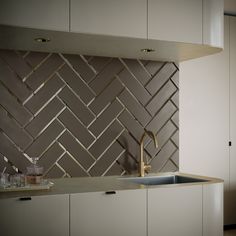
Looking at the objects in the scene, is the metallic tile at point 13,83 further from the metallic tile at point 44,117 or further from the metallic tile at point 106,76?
the metallic tile at point 106,76

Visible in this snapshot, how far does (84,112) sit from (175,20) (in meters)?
0.98

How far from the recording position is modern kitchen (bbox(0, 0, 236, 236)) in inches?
107

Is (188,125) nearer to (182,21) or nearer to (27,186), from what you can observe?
(182,21)

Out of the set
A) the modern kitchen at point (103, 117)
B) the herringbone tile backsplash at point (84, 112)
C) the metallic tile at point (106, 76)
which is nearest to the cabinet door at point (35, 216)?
the modern kitchen at point (103, 117)

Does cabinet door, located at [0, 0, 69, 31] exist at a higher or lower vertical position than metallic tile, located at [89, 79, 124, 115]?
higher

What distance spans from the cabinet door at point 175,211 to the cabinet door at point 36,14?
126 centimetres

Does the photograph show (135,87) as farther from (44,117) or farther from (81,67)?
(44,117)

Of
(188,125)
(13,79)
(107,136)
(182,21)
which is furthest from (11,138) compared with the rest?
(188,125)

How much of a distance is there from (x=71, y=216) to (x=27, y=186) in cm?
36

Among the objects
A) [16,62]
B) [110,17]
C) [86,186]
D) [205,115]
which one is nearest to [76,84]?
[16,62]

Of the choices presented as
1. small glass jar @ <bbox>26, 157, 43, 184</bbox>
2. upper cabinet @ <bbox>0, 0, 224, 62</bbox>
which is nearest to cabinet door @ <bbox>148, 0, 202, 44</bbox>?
upper cabinet @ <bbox>0, 0, 224, 62</bbox>

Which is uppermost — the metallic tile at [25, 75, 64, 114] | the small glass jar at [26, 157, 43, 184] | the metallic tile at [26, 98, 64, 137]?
the metallic tile at [25, 75, 64, 114]

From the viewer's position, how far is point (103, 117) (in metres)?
3.49

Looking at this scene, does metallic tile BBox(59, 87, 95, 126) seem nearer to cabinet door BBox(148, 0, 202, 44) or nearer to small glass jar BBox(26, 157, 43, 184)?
small glass jar BBox(26, 157, 43, 184)
